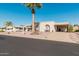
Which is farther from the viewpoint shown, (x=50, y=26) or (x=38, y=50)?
(x=50, y=26)

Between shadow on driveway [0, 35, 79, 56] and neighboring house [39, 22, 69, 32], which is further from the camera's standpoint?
neighboring house [39, 22, 69, 32]

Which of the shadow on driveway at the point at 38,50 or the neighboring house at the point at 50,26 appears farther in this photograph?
the neighboring house at the point at 50,26

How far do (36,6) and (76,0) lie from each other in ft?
78.7

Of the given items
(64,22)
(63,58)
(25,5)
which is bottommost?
(63,58)

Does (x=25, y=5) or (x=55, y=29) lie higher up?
(x=25, y=5)

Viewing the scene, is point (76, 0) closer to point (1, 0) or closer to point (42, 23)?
point (1, 0)

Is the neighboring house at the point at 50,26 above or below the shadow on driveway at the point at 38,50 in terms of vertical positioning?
above

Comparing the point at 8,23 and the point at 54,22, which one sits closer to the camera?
the point at 54,22

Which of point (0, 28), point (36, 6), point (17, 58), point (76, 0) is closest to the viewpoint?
point (17, 58)

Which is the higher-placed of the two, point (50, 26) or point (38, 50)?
point (50, 26)

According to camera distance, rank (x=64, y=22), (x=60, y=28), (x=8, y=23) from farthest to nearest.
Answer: (x=8, y=23)
(x=60, y=28)
(x=64, y=22)

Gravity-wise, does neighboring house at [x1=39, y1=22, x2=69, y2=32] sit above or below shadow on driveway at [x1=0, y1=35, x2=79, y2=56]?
above

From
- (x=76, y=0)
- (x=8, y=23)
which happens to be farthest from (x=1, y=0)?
(x=8, y=23)

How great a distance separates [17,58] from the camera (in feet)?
32.4
